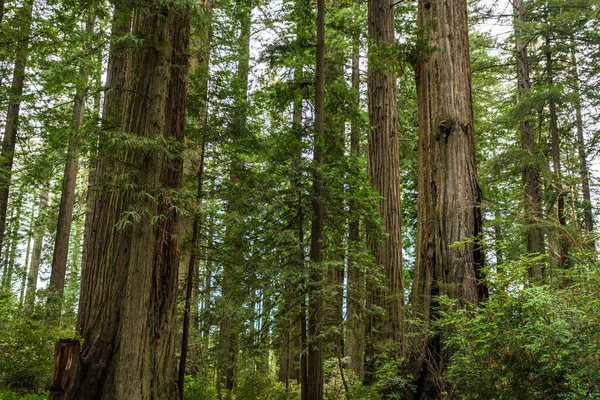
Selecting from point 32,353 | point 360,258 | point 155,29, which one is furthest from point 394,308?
point 32,353

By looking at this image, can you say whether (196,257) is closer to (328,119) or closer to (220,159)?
(220,159)

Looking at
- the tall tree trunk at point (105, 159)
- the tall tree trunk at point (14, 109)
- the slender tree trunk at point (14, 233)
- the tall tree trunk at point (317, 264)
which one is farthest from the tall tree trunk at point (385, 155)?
the slender tree trunk at point (14, 233)

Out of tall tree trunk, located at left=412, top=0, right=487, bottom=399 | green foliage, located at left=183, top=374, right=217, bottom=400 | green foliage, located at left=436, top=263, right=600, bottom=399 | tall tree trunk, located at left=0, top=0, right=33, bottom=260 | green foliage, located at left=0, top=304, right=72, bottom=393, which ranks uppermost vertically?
tall tree trunk, located at left=0, top=0, right=33, bottom=260

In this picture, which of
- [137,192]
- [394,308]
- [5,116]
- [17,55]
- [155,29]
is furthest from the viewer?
[5,116]

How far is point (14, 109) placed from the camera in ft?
42.9

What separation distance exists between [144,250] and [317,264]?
255 centimetres

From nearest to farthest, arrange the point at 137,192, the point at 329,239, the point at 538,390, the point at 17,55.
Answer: the point at 538,390
the point at 137,192
the point at 329,239
the point at 17,55

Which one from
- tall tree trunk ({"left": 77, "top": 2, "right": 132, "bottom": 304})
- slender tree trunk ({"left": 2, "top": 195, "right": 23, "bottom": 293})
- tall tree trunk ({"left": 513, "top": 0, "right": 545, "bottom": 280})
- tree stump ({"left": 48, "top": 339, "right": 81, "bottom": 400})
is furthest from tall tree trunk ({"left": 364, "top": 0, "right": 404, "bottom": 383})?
slender tree trunk ({"left": 2, "top": 195, "right": 23, "bottom": 293})

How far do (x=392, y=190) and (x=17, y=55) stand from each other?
33.1 feet

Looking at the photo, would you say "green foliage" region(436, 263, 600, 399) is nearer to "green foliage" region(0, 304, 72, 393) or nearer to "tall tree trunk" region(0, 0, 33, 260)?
"green foliage" region(0, 304, 72, 393)

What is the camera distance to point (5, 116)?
13.9 m

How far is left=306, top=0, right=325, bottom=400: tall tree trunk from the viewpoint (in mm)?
7020

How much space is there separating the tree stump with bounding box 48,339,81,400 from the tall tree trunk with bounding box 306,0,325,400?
3247mm

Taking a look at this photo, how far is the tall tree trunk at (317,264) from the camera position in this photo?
23.0 ft
